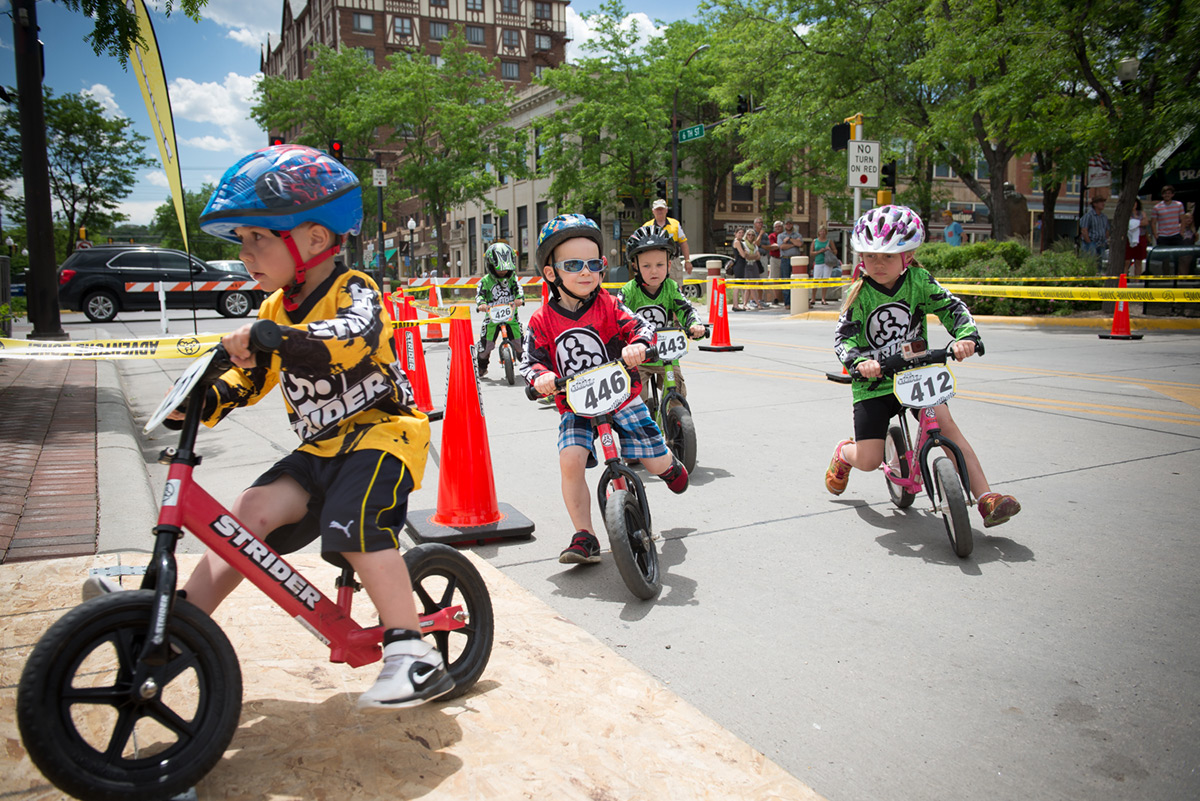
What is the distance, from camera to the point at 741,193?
5275 centimetres

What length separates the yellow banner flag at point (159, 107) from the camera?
438 centimetres

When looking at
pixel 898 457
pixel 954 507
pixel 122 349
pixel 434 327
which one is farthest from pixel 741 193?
pixel 954 507

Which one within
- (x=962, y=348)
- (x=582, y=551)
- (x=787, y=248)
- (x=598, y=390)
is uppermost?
(x=787, y=248)

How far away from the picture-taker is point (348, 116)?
4878 centimetres

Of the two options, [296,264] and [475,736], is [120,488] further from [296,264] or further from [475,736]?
[475,736]

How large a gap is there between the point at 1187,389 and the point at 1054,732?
7.47 metres

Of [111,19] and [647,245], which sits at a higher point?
[111,19]

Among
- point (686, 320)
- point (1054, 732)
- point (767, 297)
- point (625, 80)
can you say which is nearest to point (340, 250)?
point (1054, 732)

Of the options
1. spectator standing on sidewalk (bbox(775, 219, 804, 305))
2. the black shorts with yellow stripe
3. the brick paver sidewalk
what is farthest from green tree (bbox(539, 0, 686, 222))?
the black shorts with yellow stripe

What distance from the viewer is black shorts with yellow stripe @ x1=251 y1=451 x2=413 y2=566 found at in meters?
2.46

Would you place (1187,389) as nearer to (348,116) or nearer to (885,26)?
(885,26)

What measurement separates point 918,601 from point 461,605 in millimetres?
1992

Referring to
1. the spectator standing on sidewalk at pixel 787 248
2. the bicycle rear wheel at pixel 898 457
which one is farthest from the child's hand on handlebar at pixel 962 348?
the spectator standing on sidewalk at pixel 787 248

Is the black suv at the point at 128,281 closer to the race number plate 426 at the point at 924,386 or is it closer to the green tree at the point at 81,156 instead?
the green tree at the point at 81,156
